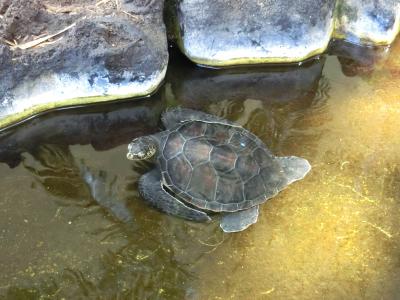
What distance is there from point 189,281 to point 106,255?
0.47 metres

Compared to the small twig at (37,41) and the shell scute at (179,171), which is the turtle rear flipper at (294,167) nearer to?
the shell scute at (179,171)

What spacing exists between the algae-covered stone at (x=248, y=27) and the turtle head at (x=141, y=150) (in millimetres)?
1109

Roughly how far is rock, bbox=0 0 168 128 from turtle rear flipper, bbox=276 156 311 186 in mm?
1162

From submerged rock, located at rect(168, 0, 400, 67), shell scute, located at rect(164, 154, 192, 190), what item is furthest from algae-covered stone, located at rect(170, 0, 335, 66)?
shell scute, located at rect(164, 154, 192, 190)

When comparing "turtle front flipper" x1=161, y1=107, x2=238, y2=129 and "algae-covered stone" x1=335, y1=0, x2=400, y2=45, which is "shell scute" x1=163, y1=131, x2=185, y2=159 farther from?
"algae-covered stone" x1=335, y1=0, x2=400, y2=45

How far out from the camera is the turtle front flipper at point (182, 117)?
2.96 m

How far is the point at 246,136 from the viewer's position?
2.71 meters

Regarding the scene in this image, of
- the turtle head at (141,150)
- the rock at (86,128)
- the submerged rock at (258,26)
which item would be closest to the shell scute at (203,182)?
the turtle head at (141,150)

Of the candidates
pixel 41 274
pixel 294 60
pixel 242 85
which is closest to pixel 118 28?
pixel 242 85

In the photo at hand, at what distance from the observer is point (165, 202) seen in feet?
8.31

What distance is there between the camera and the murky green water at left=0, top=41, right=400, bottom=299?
230 centimetres

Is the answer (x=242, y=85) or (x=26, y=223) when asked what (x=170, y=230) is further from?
(x=242, y=85)

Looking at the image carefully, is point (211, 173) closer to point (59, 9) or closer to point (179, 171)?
point (179, 171)

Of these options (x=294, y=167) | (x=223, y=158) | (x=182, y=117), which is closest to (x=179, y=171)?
(x=223, y=158)
